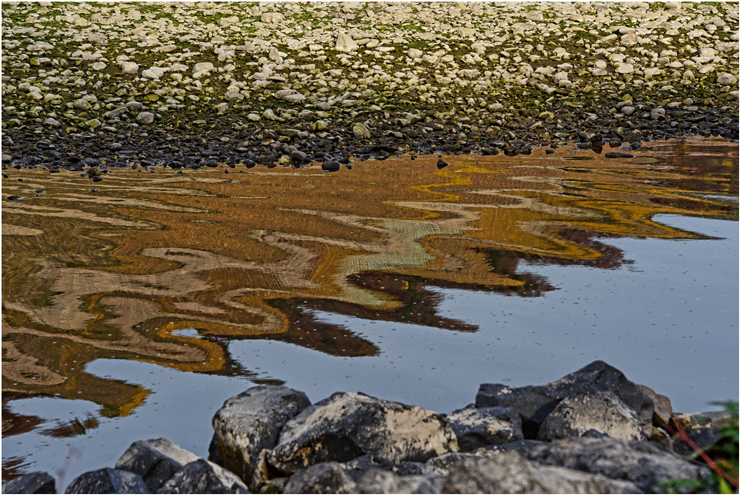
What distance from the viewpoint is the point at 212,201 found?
7.89 metres

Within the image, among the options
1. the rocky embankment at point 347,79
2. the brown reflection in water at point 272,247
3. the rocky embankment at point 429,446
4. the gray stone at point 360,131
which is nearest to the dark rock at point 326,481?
the rocky embankment at point 429,446

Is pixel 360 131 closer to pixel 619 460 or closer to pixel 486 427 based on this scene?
pixel 486 427

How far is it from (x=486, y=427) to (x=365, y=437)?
56cm

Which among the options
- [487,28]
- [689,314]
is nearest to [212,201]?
[689,314]

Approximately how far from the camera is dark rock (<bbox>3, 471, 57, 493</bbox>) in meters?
2.88

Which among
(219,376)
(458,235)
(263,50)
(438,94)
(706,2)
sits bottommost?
(219,376)

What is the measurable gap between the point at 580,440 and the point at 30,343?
3.20 meters

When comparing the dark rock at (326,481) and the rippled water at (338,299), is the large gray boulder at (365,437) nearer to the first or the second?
the dark rock at (326,481)

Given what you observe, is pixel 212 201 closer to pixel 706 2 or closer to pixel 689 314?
pixel 689 314

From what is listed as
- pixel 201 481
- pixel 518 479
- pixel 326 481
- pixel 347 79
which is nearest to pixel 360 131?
pixel 347 79

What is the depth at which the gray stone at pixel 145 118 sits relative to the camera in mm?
12688

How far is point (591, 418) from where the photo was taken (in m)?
3.21

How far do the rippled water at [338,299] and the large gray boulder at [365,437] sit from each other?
1.64 ft

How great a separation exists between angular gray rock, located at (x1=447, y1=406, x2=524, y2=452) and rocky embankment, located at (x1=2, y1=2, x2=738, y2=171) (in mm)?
7597
